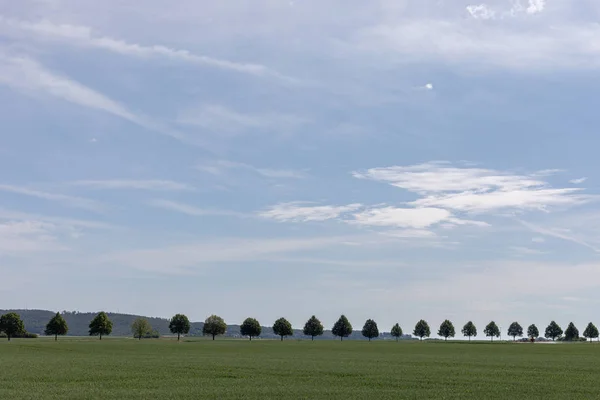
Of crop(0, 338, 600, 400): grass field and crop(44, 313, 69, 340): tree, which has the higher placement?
crop(44, 313, 69, 340): tree

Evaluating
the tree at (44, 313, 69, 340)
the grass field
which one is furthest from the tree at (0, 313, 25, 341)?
the grass field

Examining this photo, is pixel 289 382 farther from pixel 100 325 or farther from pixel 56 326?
pixel 100 325

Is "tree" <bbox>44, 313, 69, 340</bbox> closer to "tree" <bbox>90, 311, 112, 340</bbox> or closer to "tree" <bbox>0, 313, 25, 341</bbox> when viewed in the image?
"tree" <bbox>90, 311, 112, 340</bbox>

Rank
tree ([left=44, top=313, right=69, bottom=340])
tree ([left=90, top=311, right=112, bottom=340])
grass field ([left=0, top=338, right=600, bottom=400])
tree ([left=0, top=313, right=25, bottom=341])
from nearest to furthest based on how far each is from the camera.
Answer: grass field ([left=0, top=338, right=600, bottom=400]), tree ([left=44, top=313, right=69, bottom=340]), tree ([left=0, top=313, right=25, bottom=341]), tree ([left=90, top=311, right=112, bottom=340])

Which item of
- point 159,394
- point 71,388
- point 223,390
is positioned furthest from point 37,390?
point 223,390

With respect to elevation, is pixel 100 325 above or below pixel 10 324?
above

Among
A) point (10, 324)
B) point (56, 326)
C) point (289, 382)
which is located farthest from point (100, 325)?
point (289, 382)

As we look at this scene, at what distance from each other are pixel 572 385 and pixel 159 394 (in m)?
28.3

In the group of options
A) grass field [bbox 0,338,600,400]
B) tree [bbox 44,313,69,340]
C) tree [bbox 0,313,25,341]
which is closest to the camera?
grass field [bbox 0,338,600,400]

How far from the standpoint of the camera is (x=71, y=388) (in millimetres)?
40594

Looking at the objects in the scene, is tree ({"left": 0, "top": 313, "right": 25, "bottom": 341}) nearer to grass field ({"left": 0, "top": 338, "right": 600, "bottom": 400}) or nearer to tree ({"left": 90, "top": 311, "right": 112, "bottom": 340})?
tree ({"left": 90, "top": 311, "right": 112, "bottom": 340})

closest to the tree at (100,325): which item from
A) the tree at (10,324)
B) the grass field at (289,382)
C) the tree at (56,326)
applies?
the tree at (56,326)

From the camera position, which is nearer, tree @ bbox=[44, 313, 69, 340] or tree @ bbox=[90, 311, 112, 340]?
tree @ bbox=[44, 313, 69, 340]

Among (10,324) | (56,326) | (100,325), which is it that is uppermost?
(100,325)
